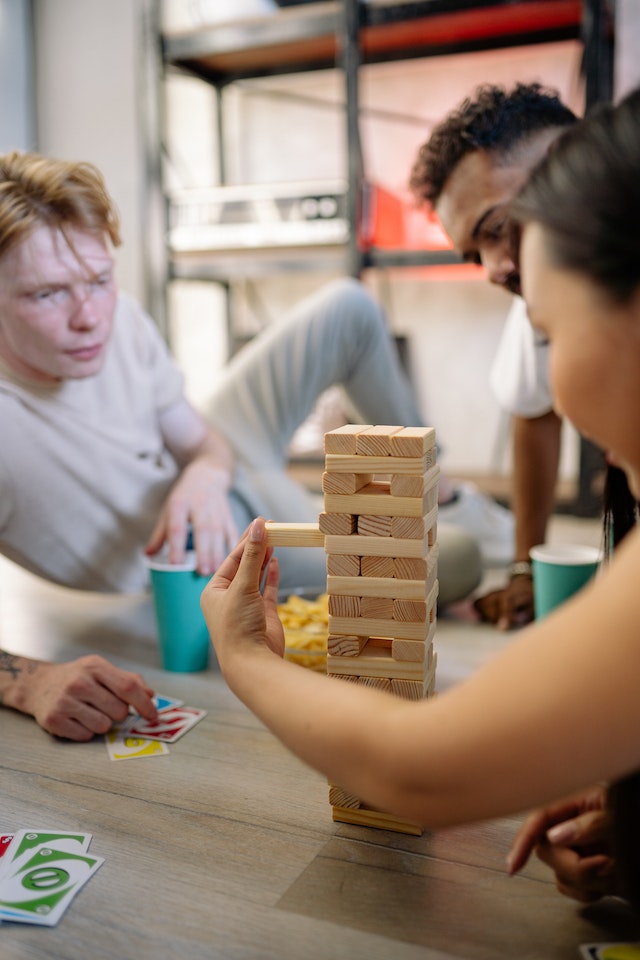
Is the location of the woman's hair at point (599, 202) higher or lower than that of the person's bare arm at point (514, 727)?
higher

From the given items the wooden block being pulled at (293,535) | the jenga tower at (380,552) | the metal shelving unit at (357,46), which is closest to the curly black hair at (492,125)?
the jenga tower at (380,552)

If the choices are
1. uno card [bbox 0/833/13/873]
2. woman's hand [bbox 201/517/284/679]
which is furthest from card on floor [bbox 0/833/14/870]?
woman's hand [bbox 201/517/284/679]

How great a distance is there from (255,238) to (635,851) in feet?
8.44

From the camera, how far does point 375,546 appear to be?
0.89 meters

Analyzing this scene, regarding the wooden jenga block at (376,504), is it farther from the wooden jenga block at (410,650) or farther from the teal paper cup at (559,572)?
the teal paper cup at (559,572)

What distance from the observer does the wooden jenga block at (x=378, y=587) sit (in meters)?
0.89

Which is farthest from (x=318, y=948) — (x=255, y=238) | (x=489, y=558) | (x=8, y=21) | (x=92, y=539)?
(x=8, y=21)

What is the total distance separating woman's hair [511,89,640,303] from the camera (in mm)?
564

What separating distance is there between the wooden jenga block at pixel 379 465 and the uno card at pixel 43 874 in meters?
0.47

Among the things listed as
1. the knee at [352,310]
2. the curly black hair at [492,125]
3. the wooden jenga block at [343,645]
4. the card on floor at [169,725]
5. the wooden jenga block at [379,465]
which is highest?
the curly black hair at [492,125]

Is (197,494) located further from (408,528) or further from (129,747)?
(408,528)

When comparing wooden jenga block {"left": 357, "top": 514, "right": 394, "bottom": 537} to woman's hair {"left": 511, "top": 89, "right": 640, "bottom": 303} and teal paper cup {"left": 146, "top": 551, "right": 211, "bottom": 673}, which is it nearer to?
woman's hair {"left": 511, "top": 89, "right": 640, "bottom": 303}

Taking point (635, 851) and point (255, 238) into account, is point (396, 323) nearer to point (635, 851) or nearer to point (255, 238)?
point (255, 238)

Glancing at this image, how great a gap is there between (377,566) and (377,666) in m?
0.11
